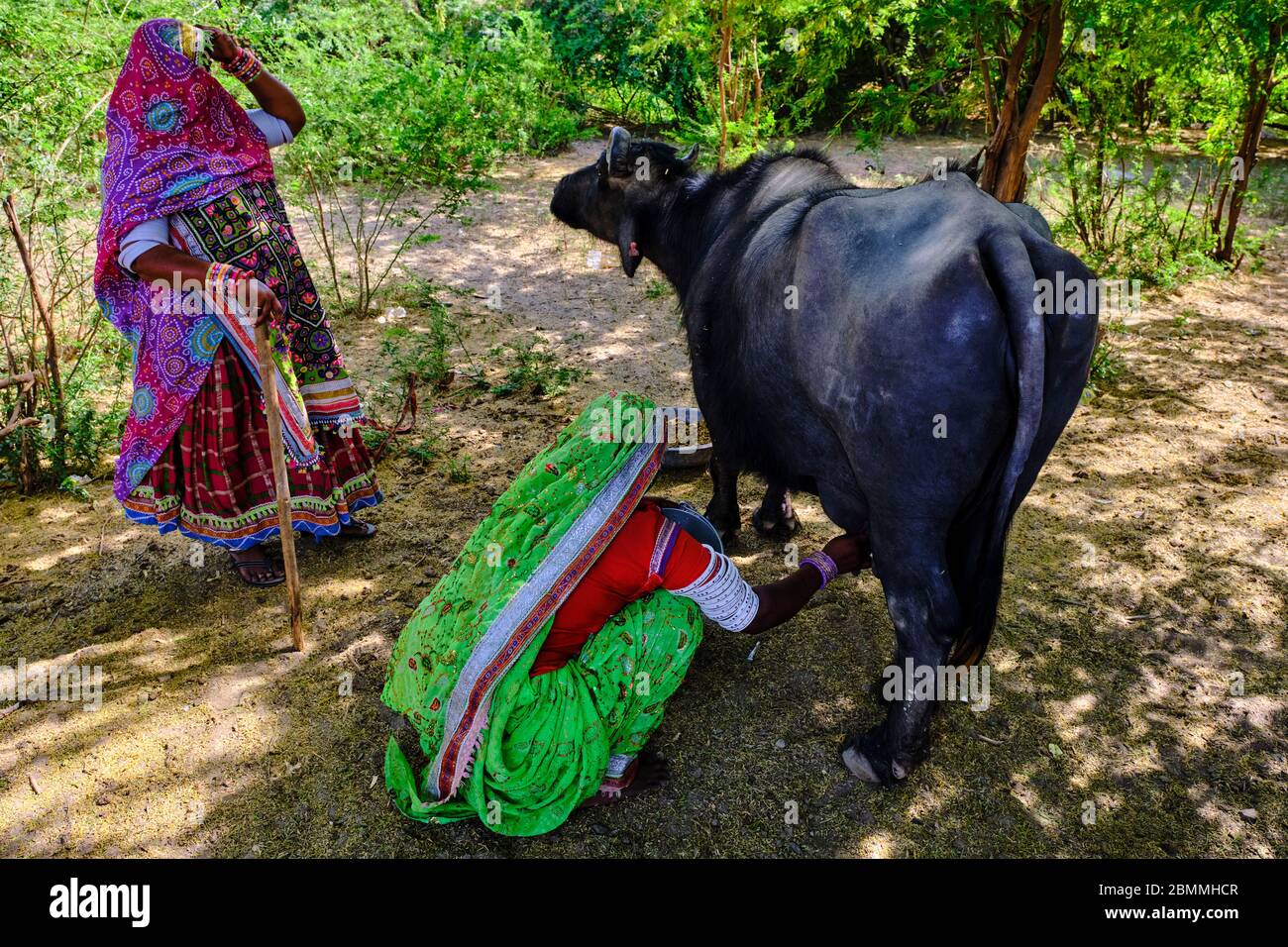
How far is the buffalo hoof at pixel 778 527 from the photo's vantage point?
13.3ft

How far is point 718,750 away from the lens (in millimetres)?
2930

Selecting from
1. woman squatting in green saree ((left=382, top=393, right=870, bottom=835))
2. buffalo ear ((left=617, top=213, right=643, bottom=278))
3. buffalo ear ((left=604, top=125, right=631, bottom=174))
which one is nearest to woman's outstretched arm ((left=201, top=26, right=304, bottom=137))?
buffalo ear ((left=604, top=125, right=631, bottom=174))

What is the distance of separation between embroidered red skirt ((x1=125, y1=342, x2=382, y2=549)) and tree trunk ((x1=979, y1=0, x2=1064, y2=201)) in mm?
3903

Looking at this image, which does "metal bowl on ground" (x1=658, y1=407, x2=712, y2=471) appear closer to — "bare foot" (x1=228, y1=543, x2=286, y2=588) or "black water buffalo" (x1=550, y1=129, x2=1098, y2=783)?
"black water buffalo" (x1=550, y1=129, x2=1098, y2=783)

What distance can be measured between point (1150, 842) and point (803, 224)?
2.17m

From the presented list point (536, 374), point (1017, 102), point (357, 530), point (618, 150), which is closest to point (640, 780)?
point (357, 530)

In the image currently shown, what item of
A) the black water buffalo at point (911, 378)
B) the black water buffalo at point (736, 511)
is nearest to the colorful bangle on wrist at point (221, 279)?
the black water buffalo at point (911, 378)

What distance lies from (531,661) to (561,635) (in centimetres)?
13

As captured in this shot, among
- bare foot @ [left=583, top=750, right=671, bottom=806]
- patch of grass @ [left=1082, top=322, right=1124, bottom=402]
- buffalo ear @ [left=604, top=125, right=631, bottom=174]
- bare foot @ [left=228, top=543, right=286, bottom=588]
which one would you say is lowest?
bare foot @ [left=583, top=750, right=671, bottom=806]

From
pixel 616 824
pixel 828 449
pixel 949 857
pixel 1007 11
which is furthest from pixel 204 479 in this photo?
pixel 1007 11

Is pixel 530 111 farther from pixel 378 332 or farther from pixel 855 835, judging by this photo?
pixel 855 835

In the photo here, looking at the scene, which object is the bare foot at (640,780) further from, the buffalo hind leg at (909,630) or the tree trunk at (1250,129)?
the tree trunk at (1250,129)

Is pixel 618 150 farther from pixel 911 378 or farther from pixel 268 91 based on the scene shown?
pixel 911 378

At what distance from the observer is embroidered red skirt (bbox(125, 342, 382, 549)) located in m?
3.44
